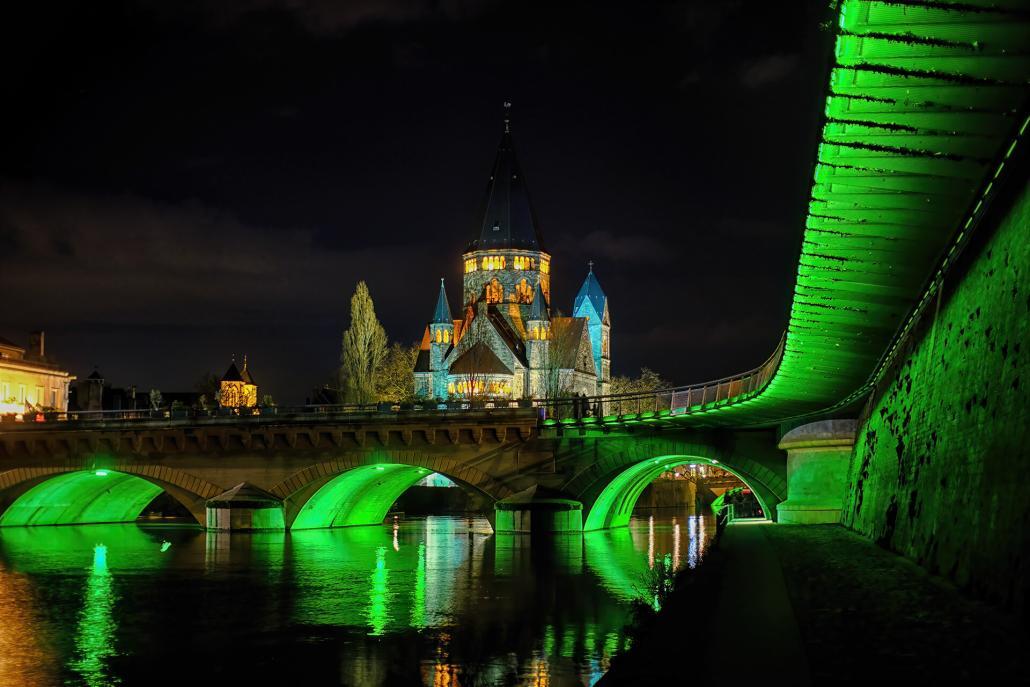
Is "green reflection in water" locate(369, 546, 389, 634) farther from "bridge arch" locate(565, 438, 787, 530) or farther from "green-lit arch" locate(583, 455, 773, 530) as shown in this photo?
"green-lit arch" locate(583, 455, 773, 530)

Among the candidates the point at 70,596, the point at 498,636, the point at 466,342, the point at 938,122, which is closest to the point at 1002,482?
the point at 938,122

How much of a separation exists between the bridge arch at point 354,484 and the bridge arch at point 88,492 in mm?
4095

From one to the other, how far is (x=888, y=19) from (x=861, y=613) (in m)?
7.20

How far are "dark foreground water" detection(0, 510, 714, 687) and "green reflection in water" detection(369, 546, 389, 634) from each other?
6 centimetres

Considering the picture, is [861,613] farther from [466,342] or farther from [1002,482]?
[466,342]

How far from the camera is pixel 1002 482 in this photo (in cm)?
1317

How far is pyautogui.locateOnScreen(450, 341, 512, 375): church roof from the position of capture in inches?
5768

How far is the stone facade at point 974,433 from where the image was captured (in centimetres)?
1286

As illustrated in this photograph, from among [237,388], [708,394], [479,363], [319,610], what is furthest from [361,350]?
[319,610]

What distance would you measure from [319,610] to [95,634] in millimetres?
5154

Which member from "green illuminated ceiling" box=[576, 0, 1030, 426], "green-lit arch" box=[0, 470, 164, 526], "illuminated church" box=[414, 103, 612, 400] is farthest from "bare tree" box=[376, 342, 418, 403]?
"green illuminated ceiling" box=[576, 0, 1030, 426]

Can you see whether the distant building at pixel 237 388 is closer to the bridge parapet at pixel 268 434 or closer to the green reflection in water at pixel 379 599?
the bridge parapet at pixel 268 434

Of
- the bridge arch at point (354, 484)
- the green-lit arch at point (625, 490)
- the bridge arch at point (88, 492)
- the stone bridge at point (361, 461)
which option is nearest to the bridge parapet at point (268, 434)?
the stone bridge at point (361, 461)

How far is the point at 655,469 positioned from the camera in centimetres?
6397
